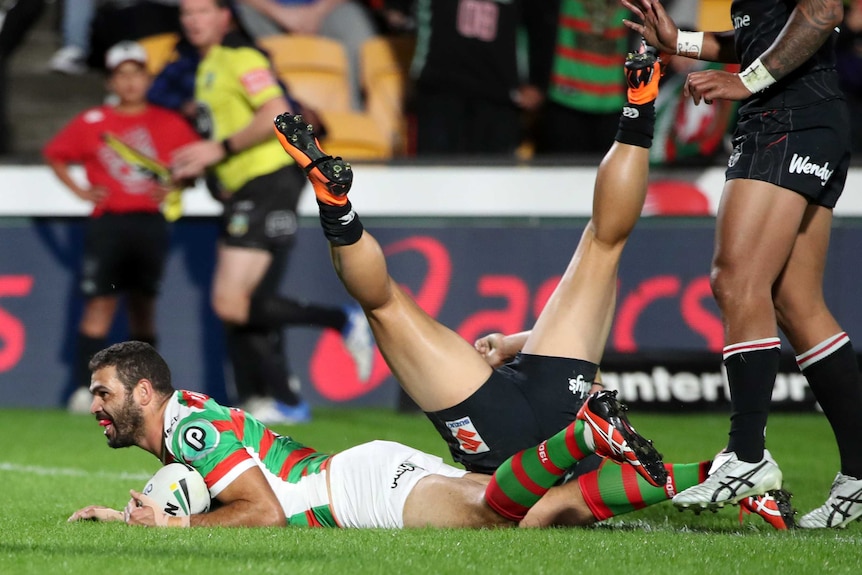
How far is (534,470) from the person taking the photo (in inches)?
159

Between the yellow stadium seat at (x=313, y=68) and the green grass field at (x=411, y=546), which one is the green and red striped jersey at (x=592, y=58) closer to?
the yellow stadium seat at (x=313, y=68)

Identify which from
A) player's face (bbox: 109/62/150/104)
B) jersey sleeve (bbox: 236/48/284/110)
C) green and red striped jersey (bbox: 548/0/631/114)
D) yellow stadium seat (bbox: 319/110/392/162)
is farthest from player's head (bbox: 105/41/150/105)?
green and red striped jersey (bbox: 548/0/631/114)

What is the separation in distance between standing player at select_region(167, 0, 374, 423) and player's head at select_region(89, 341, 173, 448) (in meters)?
3.69

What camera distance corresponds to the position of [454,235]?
8.98 m

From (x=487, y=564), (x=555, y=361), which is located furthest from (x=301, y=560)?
(x=555, y=361)

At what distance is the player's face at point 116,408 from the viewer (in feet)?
14.1

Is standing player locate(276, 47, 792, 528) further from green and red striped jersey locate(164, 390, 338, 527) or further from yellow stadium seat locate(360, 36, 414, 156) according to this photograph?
yellow stadium seat locate(360, 36, 414, 156)

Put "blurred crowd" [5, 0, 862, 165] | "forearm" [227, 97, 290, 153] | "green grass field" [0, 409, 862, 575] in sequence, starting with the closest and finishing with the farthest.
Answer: "green grass field" [0, 409, 862, 575]
"forearm" [227, 97, 290, 153]
"blurred crowd" [5, 0, 862, 165]

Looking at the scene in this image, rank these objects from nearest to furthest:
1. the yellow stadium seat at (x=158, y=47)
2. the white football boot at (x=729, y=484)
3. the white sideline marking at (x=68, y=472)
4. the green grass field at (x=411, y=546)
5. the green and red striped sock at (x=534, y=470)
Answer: the green grass field at (x=411, y=546), the green and red striped sock at (x=534, y=470), the white football boot at (x=729, y=484), the white sideline marking at (x=68, y=472), the yellow stadium seat at (x=158, y=47)

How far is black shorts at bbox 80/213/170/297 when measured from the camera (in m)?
8.66

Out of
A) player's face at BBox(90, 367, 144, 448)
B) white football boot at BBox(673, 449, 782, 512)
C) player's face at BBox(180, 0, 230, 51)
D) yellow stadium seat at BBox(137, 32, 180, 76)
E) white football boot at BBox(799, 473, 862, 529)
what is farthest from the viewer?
yellow stadium seat at BBox(137, 32, 180, 76)

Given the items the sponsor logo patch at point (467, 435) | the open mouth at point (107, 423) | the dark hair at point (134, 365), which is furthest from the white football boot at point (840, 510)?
the open mouth at point (107, 423)

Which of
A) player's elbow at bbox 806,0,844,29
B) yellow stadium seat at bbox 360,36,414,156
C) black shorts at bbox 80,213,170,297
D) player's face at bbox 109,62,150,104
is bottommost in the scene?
black shorts at bbox 80,213,170,297

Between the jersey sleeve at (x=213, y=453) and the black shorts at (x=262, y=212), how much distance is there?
3957 mm
